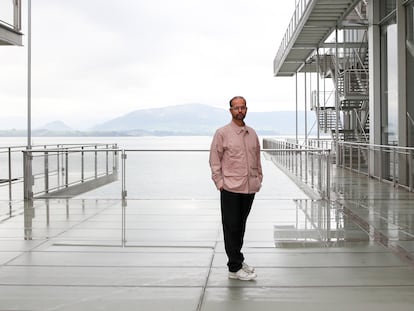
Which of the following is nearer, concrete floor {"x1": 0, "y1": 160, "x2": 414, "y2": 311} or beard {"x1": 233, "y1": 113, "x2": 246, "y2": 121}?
concrete floor {"x1": 0, "y1": 160, "x2": 414, "y2": 311}

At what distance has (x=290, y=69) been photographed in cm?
3638

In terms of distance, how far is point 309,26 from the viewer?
72.6 ft

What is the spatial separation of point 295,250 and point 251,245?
52 centimetres

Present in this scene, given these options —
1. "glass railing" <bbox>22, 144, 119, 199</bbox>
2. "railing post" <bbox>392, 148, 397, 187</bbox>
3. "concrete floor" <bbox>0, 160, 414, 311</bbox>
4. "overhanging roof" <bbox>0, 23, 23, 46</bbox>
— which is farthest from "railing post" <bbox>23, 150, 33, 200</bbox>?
"railing post" <bbox>392, 148, 397, 187</bbox>

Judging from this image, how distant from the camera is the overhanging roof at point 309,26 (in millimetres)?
18953

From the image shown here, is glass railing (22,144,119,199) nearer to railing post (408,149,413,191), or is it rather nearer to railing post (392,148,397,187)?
railing post (408,149,413,191)

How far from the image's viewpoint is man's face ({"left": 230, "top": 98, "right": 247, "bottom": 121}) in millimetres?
4902

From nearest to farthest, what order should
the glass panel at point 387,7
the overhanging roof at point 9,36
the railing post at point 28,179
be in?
1. the railing post at point 28,179
2. the overhanging roof at point 9,36
3. the glass panel at point 387,7

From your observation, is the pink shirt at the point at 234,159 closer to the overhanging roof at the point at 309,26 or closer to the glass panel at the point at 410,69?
the glass panel at the point at 410,69

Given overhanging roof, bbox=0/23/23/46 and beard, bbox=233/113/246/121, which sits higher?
overhanging roof, bbox=0/23/23/46

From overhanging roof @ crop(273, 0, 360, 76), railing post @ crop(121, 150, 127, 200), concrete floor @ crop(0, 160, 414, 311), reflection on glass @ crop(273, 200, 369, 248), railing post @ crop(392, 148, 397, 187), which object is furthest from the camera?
overhanging roof @ crop(273, 0, 360, 76)

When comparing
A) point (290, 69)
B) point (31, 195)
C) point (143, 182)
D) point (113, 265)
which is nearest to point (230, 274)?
point (113, 265)

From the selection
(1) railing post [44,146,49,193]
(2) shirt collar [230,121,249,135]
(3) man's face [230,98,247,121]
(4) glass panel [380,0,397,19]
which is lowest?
(1) railing post [44,146,49,193]

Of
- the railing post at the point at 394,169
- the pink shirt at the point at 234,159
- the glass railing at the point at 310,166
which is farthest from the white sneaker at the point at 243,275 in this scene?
the railing post at the point at 394,169
